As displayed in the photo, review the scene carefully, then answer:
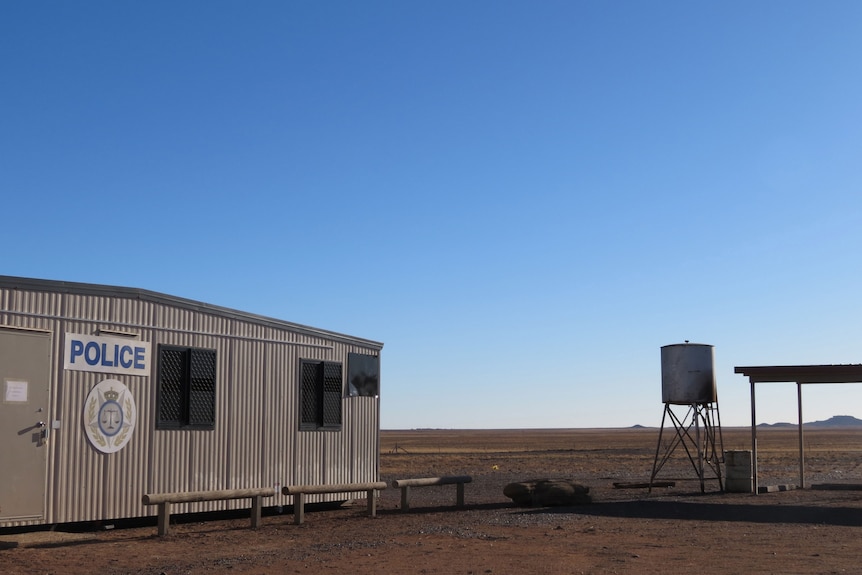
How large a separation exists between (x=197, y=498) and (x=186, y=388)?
1.90m

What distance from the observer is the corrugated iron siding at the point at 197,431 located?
13.4 metres

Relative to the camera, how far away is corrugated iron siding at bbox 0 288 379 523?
13.4m

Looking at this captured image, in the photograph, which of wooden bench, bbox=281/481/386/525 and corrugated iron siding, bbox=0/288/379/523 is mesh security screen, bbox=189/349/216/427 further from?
wooden bench, bbox=281/481/386/525

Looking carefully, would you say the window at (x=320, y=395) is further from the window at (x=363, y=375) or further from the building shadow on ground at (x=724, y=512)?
the building shadow on ground at (x=724, y=512)

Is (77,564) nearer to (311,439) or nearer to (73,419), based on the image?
(73,419)

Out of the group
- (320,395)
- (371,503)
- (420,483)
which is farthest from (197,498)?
(420,483)

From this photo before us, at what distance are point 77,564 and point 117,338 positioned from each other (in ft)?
13.0

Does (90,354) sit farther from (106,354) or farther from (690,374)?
(690,374)

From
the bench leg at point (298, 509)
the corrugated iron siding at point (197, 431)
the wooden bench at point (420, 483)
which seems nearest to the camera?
the corrugated iron siding at point (197, 431)

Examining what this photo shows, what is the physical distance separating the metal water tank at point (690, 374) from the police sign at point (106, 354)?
13597 millimetres

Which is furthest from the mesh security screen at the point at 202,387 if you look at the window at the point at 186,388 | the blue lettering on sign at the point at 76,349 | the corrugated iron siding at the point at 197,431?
the blue lettering on sign at the point at 76,349

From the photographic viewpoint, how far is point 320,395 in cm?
1820

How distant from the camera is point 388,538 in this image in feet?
44.6

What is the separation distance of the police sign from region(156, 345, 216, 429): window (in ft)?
1.31
